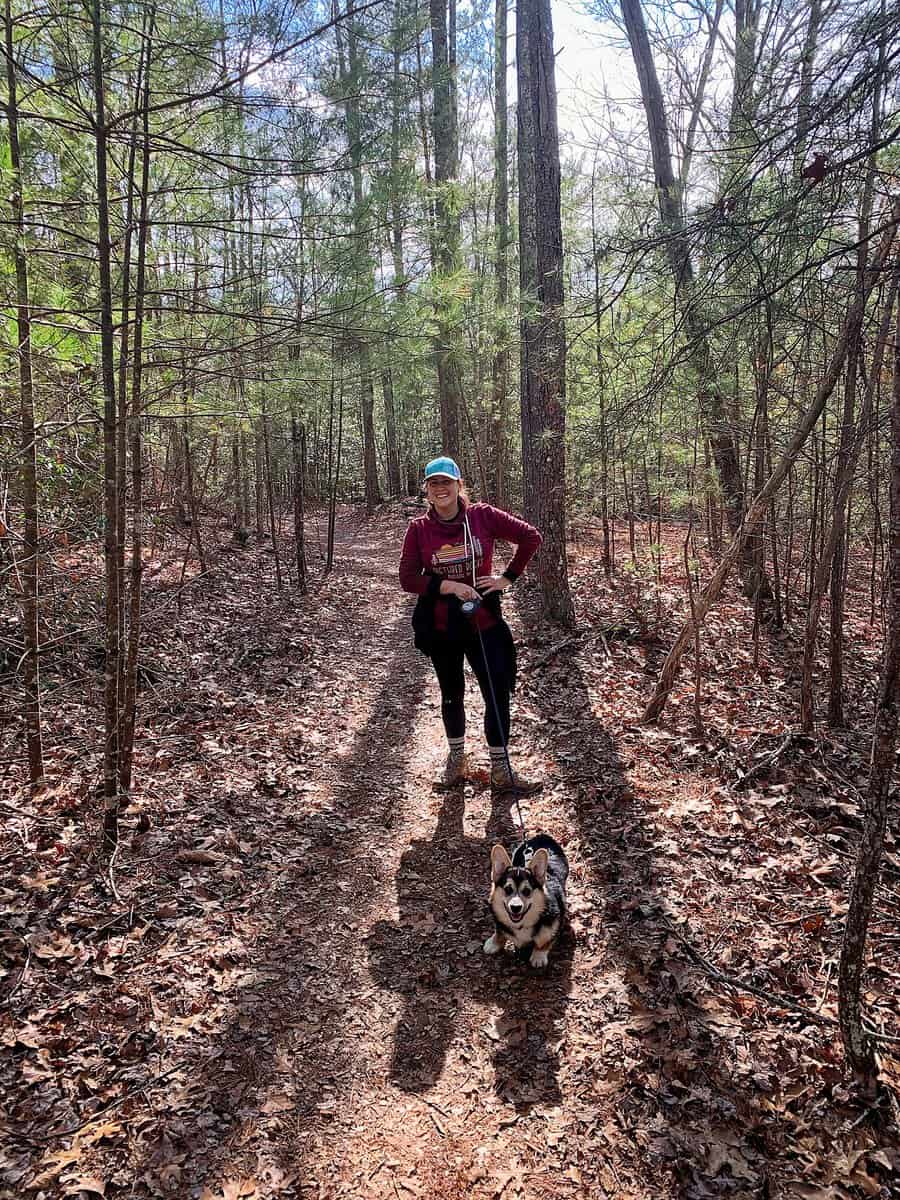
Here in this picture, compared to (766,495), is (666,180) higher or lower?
higher

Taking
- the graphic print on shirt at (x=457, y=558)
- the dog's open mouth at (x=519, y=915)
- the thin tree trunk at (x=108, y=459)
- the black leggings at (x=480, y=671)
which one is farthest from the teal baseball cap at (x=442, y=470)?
the dog's open mouth at (x=519, y=915)

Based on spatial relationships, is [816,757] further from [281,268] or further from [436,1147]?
[281,268]

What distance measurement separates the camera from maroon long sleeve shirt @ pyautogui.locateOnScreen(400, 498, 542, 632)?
499cm

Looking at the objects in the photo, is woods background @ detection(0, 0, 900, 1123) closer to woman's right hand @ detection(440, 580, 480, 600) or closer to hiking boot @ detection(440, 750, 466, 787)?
woman's right hand @ detection(440, 580, 480, 600)

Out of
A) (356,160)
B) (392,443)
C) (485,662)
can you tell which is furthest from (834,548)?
(392,443)

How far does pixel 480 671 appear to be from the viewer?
5.13m

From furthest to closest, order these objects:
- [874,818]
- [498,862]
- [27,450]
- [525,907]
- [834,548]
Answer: [834,548] → [27,450] → [498,862] → [525,907] → [874,818]

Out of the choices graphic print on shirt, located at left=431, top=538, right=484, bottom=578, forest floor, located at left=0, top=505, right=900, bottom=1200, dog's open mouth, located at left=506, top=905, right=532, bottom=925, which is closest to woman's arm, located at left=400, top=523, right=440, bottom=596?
graphic print on shirt, located at left=431, top=538, right=484, bottom=578

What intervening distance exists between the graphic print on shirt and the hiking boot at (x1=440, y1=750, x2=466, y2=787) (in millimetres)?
1604

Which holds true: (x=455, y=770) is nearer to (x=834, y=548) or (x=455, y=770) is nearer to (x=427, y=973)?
(x=427, y=973)

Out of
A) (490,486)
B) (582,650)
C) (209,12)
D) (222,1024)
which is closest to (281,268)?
(209,12)

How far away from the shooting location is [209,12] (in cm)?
393

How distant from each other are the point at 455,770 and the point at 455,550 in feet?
6.30

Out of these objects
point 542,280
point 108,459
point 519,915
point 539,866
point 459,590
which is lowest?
point 519,915
